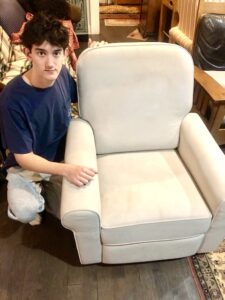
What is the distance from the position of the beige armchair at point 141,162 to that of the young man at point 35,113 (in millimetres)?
96

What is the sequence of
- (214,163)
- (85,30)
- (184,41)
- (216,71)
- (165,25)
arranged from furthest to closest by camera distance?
1. (85,30)
2. (165,25)
3. (184,41)
4. (216,71)
5. (214,163)

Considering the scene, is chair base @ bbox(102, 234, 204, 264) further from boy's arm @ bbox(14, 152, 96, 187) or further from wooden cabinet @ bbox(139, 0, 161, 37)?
wooden cabinet @ bbox(139, 0, 161, 37)

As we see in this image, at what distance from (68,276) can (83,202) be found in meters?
0.55

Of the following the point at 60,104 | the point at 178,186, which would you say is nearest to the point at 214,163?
the point at 178,186

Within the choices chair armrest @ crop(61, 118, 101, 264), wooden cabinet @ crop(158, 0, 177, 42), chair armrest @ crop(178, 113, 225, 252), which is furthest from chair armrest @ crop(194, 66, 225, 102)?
wooden cabinet @ crop(158, 0, 177, 42)

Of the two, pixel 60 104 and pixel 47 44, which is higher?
pixel 47 44

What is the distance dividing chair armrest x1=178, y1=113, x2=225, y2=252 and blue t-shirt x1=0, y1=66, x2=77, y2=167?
62cm

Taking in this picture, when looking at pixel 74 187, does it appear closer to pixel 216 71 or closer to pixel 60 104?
pixel 60 104

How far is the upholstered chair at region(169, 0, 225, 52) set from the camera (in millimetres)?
2111

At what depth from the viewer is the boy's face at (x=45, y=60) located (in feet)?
3.25

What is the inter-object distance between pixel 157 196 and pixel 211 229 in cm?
28

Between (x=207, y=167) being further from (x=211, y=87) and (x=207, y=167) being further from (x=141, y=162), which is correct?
(x=211, y=87)

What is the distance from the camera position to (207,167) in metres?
1.11

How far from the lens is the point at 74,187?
3.25ft
